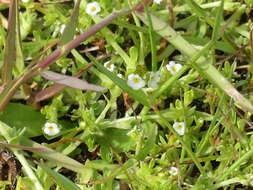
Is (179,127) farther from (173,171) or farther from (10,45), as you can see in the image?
(10,45)

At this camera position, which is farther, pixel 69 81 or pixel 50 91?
pixel 50 91

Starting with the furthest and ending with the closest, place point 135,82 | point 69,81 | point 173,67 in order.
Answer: point 173,67 → point 135,82 → point 69,81

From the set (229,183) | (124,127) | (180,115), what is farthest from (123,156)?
(229,183)

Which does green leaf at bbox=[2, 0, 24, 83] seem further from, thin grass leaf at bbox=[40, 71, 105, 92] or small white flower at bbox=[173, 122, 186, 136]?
small white flower at bbox=[173, 122, 186, 136]

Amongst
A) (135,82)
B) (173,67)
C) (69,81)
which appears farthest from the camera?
(173,67)

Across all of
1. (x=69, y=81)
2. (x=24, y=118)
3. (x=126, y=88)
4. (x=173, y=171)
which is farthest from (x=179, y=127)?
(x=24, y=118)

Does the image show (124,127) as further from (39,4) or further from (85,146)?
(39,4)

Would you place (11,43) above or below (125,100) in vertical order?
above

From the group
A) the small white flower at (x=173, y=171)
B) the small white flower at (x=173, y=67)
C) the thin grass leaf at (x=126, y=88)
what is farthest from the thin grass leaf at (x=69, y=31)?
the small white flower at (x=173, y=171)
